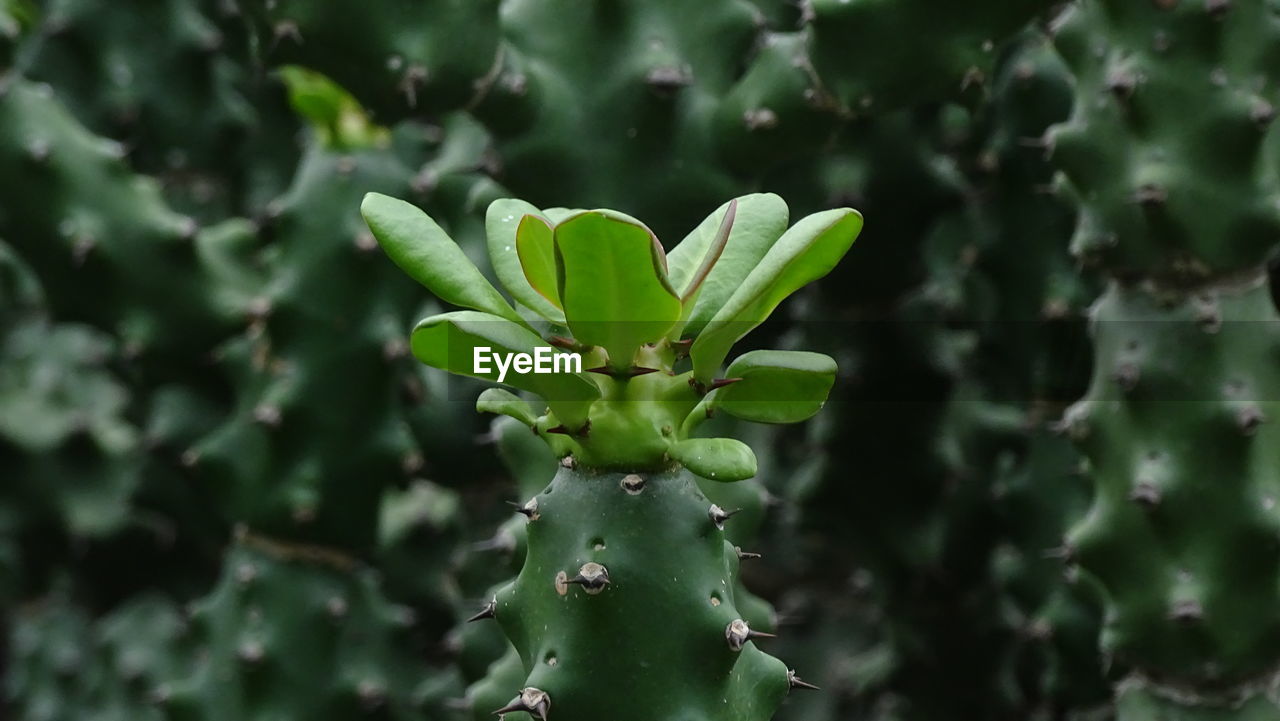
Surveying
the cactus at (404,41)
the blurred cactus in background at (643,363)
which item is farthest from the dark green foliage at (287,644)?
the cactus at (404,41)

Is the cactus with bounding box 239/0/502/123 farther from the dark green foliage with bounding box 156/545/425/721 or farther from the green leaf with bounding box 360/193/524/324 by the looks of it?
the dark green foliage with bounding box 156/545/425/721

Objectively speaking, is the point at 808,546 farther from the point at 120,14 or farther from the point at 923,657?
the point at 120,14

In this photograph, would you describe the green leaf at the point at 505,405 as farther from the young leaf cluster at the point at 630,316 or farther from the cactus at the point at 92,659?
the cactus at the point at 92,659

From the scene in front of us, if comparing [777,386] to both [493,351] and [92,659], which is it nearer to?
[493,351]

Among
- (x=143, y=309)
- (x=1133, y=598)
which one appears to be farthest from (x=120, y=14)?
(x=1133, y=598)

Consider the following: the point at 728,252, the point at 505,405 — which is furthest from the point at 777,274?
the point at 505,405
